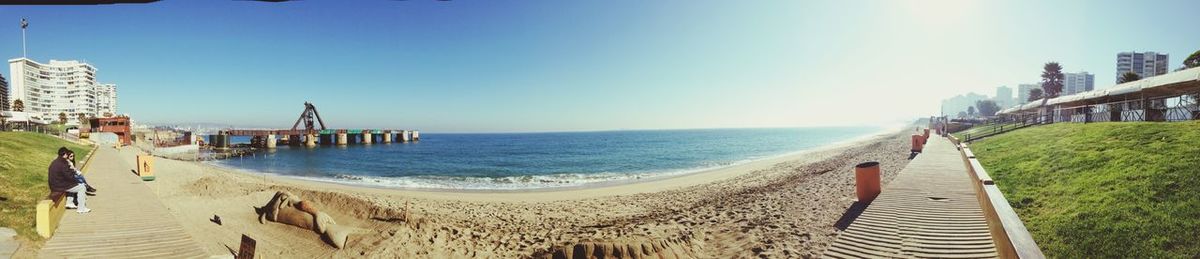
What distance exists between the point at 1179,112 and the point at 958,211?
15880mm

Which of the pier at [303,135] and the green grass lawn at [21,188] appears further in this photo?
the pier at [303,135]

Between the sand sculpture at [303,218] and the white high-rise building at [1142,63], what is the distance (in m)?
147

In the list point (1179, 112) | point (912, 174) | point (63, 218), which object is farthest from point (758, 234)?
point (1179, 112)

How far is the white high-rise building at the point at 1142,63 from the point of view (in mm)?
94213

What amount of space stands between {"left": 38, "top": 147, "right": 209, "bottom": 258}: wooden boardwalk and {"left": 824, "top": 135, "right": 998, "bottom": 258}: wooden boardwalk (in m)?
10.2

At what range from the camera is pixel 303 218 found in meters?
10.4

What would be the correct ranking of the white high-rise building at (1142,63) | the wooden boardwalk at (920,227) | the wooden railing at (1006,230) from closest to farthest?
the wooden railing at (1006,230) < the wooden boardwalk at (920,227) < the white high-rise building at (1142,63)

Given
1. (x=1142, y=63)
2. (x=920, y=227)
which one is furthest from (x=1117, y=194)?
(x=1142, y=63)

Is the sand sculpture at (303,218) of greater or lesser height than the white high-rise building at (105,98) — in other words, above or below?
below

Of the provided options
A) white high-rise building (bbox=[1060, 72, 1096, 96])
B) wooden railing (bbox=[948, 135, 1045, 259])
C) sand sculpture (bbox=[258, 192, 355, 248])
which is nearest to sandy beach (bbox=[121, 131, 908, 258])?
sand sculpture (bbox=[258, 192, 355, 248])

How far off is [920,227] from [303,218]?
1265 cm

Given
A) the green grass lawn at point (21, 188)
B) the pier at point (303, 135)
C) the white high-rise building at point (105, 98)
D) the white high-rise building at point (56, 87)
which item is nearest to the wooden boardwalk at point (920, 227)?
the green grass lawn at point (21, 188)

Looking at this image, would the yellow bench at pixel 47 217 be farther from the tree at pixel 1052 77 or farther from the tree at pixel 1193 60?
the tree at pixel 1052 77

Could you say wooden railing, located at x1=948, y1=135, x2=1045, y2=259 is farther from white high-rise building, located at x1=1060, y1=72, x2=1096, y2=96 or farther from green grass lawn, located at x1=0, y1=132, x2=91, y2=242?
white high-rise building, located at x1=1060, y1=72, x2=1096, y2=96
